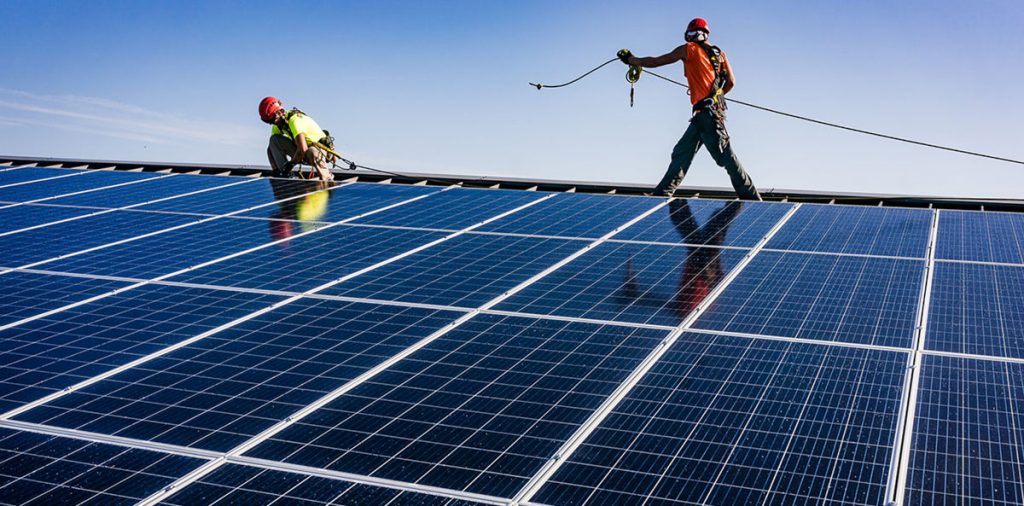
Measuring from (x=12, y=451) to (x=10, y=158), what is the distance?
17.6 m

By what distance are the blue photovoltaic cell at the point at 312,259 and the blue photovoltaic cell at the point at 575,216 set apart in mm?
1137

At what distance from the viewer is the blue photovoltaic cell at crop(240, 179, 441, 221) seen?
1410 cm

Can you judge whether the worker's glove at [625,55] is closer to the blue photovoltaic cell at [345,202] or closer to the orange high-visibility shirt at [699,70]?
the orange high-visibility shirt at [699,70]

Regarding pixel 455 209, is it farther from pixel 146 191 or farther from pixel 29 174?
pixel 29 174

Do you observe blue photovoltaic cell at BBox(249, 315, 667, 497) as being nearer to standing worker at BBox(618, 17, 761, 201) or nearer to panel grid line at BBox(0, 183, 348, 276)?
panel grid line at BBox(0, 183, 348, 276)

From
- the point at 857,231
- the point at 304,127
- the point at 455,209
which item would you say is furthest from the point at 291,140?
the point at 857,231

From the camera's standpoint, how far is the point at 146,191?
1667cm

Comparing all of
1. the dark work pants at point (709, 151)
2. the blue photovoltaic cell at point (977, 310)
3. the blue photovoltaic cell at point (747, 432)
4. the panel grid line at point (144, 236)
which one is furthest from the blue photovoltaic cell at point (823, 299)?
the panel grid line at point (144, 236)

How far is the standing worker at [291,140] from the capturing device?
19641mm

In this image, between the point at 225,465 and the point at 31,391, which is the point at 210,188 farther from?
the point at 225,465

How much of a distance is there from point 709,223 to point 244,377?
7.09 meters

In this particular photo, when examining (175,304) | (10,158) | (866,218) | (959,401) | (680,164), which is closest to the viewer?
(959,401)

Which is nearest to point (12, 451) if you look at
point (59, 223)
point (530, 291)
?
point (530, 291)

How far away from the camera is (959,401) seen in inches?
275
